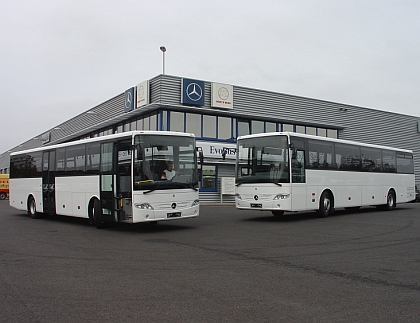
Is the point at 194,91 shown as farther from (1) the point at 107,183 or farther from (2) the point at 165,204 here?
(2) the point at 165,204

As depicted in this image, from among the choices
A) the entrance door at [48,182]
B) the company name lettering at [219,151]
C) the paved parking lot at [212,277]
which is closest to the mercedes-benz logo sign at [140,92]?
the company name lettering at [219,151]

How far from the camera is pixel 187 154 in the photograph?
14305 mm

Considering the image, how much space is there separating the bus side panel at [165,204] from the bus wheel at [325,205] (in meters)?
6.16

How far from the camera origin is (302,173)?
55.7 ft

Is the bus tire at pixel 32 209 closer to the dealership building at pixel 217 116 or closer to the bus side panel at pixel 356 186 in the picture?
the dealership building at pixel 217 116

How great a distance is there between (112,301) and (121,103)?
29004mm

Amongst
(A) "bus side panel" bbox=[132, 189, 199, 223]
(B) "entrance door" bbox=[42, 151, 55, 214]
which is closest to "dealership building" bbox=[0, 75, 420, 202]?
(B) "entrance door" bbox=[42, 151, 55, 214]

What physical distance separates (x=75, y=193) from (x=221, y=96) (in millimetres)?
17003

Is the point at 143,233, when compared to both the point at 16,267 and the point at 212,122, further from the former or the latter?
the point at 212,122

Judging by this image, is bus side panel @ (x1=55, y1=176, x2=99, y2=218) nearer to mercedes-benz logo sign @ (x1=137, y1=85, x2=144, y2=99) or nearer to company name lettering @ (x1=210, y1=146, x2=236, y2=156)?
mercedes-benz logo sign @ (x1=137, y1=85, x2=144, y2=99)

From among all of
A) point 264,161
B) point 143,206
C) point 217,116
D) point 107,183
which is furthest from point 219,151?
point 143,206

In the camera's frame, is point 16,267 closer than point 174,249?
Yes

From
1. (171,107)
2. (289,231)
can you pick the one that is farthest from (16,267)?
(171,107)

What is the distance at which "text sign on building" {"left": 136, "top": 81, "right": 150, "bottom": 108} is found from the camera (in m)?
29.9
